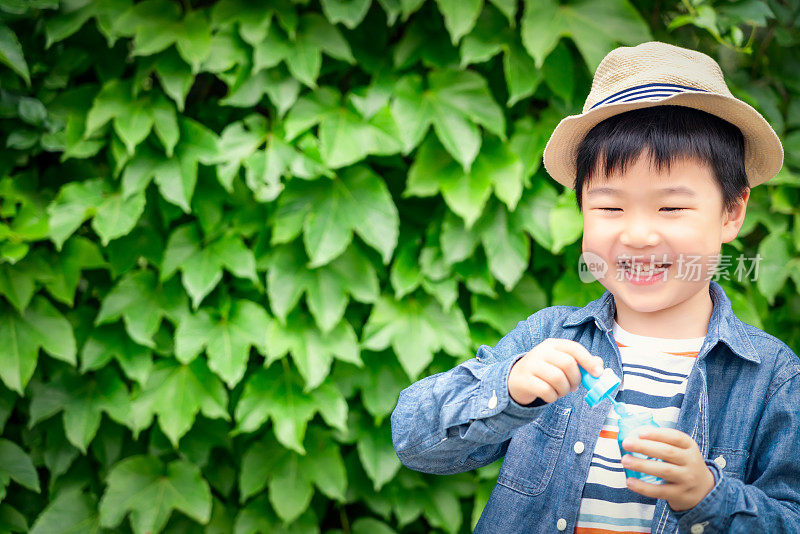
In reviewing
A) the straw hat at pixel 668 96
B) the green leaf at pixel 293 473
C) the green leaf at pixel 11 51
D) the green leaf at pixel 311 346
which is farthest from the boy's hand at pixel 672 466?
the green leaf at pixel 11 51

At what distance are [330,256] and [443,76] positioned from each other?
48cm

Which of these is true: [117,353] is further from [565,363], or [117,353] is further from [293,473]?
[565,363]

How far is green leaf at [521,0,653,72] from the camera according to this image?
1.54 m

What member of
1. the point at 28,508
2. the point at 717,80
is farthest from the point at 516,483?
the point at 28,508

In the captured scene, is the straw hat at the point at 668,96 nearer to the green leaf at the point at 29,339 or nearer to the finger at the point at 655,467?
the finger at the point at 655,467

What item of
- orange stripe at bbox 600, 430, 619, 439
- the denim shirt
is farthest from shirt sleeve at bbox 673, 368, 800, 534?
orange stripe at bbox 600, 430, 619, 439

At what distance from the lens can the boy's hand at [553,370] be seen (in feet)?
2.50

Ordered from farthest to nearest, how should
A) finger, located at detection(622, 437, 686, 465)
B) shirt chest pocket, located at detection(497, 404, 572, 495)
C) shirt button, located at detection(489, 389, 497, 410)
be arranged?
shirt chest pocket, located at detection(497, 404, 572, 495) < shirt button, located at detection(489, 389, 497, 410) < finger, located at detection(622, 437, 686, 465)

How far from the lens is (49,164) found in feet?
5.89

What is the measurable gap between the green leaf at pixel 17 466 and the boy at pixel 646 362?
1.20m

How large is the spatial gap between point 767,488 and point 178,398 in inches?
50.0

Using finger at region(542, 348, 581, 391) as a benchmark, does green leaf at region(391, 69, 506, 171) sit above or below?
below

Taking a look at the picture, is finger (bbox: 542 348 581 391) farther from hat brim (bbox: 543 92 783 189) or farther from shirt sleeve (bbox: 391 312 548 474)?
hat brim (bbox: 543 92 783 189)

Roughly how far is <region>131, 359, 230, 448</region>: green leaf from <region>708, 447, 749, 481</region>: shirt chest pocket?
1133 millimetres
